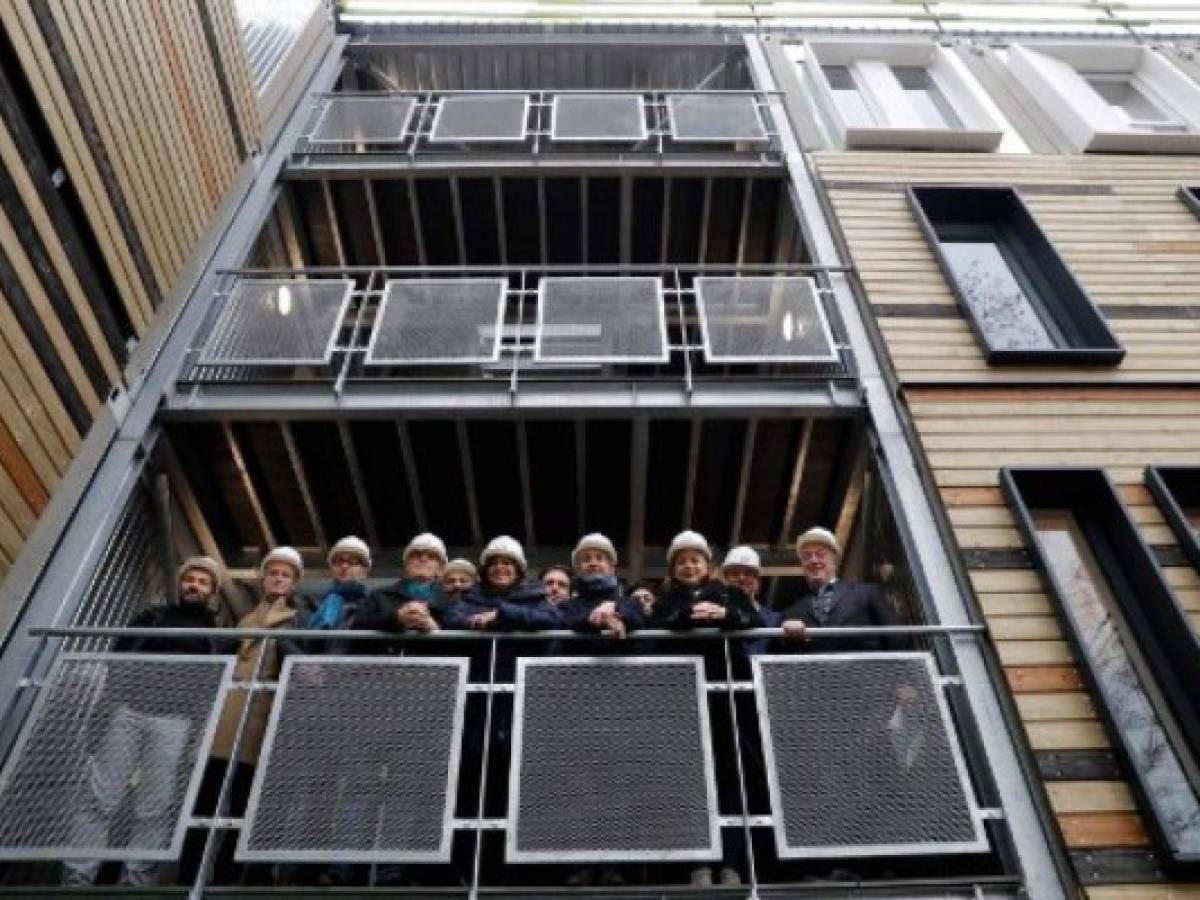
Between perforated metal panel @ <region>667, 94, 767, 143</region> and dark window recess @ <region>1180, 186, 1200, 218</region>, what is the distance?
15.5 ft

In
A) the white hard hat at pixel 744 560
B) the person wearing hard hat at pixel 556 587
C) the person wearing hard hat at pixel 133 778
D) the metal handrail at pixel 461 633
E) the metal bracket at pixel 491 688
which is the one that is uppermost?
the white hard hat at pixel 744 560

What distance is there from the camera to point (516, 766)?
5504mm

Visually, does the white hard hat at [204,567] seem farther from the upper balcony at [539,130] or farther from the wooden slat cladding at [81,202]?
the upper balcony at [539,130]

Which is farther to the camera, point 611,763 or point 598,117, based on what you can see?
point 598,117

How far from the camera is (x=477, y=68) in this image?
1609 cm

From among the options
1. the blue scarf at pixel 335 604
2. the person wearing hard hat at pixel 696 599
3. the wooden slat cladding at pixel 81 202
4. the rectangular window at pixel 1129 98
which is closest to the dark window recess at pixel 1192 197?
the rectangular window at pixel 1129 98

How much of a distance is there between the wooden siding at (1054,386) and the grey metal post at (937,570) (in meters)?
0.14

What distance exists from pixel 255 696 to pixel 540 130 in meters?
9.22

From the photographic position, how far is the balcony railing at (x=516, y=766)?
5.21 metres


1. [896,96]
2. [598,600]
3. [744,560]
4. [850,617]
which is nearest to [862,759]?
[850,617]

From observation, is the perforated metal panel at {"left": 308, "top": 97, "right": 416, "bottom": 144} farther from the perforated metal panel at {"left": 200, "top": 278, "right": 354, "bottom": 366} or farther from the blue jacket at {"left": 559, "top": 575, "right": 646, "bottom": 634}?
the blue jacket at {"left": 559, "top": 575, "right": 646, "bottom": 634}

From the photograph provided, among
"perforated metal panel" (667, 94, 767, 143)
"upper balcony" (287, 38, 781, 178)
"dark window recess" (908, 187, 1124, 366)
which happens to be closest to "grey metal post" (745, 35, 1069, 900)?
"dark window recess" (908, 187, 1124, 366)

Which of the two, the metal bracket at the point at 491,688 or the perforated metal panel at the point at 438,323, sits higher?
the perforated metal panel at the point at 438,323

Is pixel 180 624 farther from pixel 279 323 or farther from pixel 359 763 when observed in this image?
pixel 279 323
